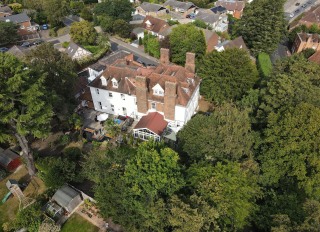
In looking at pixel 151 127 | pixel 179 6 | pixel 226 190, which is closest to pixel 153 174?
pixel 226 190

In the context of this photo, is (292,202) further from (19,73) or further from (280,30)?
(280,30)

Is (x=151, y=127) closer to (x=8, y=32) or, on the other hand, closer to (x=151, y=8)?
(x=8, y=32)

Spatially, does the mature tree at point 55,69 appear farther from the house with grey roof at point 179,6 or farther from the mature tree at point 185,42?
the house with grey roof at point 179,6

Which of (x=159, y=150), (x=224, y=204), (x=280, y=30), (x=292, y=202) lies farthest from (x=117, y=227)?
(x=280, y=30)

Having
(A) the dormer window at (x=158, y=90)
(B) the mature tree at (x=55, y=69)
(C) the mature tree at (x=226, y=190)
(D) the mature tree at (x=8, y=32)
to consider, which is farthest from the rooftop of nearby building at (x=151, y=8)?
(C) the mature tree at (x=226, y=190)

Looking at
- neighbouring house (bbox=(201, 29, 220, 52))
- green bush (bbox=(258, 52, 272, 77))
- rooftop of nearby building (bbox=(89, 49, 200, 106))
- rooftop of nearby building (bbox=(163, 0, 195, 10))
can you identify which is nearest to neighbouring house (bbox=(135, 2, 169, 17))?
rooftop of nearby building (bbox=(163, 0, 195, 10))

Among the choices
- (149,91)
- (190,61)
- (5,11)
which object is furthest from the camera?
(5,11)

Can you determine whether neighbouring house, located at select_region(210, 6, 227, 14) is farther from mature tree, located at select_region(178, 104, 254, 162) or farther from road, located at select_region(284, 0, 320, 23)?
mature tree, located at select_region(178, 104, 254, 162)
